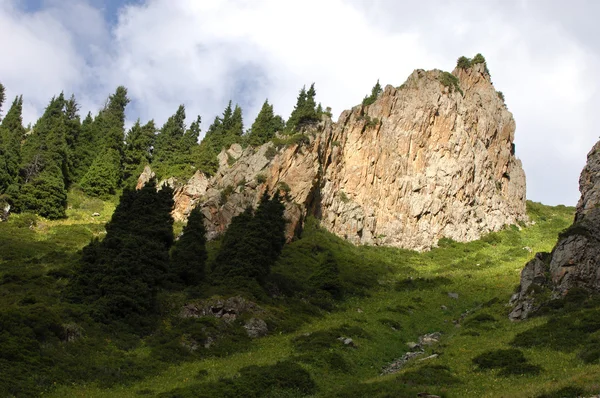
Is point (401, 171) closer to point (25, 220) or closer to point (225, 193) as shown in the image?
point (225, 193)

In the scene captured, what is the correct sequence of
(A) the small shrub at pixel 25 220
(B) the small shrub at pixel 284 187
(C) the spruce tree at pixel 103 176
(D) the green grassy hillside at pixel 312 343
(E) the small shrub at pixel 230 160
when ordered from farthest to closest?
1. (E) the small shrub at pixel 230 160
2. (C) the spruce tree at pixel 103 176
3. (B) the small shrub at pixel 284 187
4. (A) the small shrub at pixel 25 220
5. (D) the green grassy hillside at pixel 312 343

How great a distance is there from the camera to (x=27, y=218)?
76312mm

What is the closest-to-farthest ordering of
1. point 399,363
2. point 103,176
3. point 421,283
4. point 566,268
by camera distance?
1. point 399,363
2. point 566,268
3. point 421,283
4. point 103,176

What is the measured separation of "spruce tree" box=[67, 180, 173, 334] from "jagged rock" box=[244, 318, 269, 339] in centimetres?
726

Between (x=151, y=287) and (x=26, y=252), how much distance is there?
1088 inches

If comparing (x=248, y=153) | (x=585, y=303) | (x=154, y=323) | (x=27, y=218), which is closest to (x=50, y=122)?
(x=27, y=218)

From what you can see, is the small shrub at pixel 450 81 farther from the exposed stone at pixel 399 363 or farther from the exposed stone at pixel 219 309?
the exposed stone at pixel 219 309

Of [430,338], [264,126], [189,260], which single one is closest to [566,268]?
[430,338]

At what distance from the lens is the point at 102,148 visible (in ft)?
367

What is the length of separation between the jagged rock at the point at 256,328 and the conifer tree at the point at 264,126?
70350 millimetres

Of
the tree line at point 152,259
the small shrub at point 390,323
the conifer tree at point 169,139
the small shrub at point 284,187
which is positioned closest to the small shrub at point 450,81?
the small shrub at point 284,187

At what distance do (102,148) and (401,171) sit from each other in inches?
2619

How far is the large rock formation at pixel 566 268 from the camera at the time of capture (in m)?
42.9

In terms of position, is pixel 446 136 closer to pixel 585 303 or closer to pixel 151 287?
pixel 585 303
